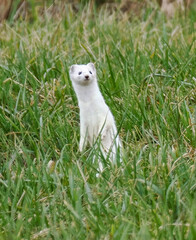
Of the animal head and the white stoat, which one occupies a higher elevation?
the animal head

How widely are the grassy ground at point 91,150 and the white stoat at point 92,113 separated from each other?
0.43 feet

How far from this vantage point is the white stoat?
4.79 meters

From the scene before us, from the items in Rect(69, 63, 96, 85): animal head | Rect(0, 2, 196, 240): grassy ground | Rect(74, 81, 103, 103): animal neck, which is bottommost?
Rect(0, 2, 196, 240): grassy ground

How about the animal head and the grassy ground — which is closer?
the grassy ground

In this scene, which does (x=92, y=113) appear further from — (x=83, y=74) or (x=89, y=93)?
(x=83, y=74)

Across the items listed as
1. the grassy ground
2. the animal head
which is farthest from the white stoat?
the grassy ground

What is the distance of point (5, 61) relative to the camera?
21.9 ft

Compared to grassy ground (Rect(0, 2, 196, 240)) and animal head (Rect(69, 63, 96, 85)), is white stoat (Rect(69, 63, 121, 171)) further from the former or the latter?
grassy ground (Rect(0, 2, 196, 240))

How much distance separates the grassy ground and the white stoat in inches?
5.1

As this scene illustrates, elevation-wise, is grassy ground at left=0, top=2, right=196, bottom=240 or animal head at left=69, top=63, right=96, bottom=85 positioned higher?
animal head at left=69, top=63, right=96, bottom=85

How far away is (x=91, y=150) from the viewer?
183 inches

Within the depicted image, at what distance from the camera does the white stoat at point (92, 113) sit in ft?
15.7

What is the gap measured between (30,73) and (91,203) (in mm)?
2510

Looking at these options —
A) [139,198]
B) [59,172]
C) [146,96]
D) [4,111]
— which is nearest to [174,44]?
[146,96]
